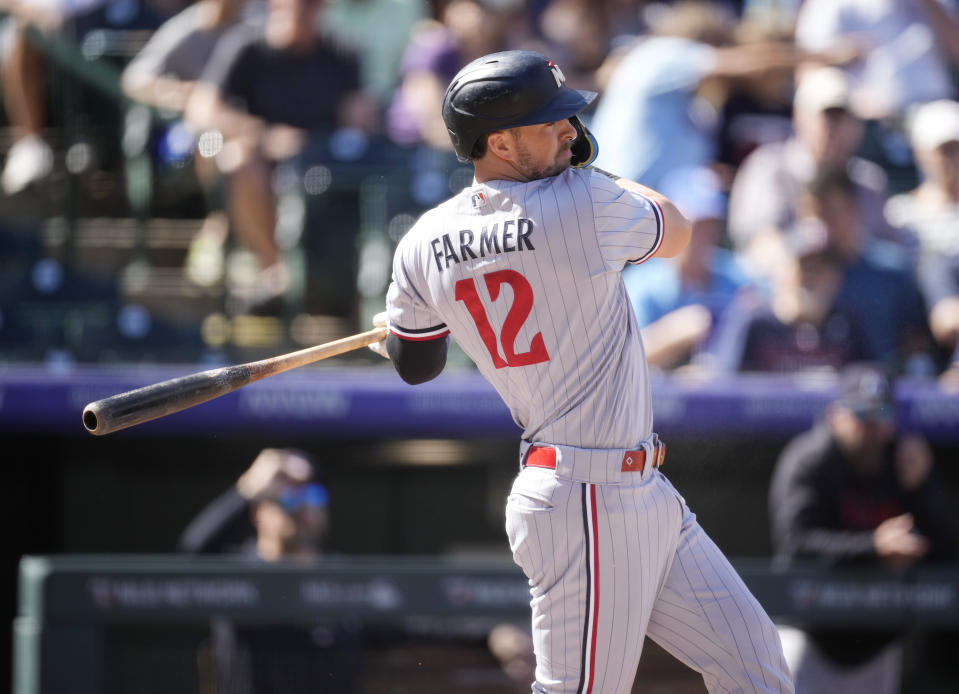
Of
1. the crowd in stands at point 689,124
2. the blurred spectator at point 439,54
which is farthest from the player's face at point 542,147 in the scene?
the blurred spectator at point 439,54

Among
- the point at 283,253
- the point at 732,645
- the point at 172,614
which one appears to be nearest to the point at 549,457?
the point at 732,645

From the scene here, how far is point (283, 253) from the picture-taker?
545 centimetres

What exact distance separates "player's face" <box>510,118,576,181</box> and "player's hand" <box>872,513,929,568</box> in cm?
235

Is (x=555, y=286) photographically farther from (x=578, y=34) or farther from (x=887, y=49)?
(x=887, y=49)

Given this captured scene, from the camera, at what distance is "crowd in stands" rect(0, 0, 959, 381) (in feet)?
16.6

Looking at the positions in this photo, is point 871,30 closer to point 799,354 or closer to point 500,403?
point 799,354

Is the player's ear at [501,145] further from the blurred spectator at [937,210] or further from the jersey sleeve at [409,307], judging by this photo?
the blurred spectator at [937,210]

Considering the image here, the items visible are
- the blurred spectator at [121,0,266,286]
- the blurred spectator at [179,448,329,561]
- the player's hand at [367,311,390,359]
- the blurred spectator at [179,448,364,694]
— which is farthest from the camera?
the blurred spectator at [121,0,266,286]

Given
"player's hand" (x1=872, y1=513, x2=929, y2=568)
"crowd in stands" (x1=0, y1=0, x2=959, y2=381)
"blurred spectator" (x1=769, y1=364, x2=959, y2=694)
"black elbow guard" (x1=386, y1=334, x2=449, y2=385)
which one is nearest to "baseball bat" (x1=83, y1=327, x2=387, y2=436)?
"black elbow guard" (x1=386, y1=334, x2=449, y2=385)

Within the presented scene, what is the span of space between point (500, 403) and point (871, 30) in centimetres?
260

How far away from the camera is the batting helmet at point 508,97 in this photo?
8.06 feet

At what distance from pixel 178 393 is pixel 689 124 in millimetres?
3483

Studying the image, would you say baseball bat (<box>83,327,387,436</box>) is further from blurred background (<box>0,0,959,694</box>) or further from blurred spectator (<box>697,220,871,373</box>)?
blurred spectator (<box>697,220,871,373</box>)

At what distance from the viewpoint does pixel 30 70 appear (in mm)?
5973
